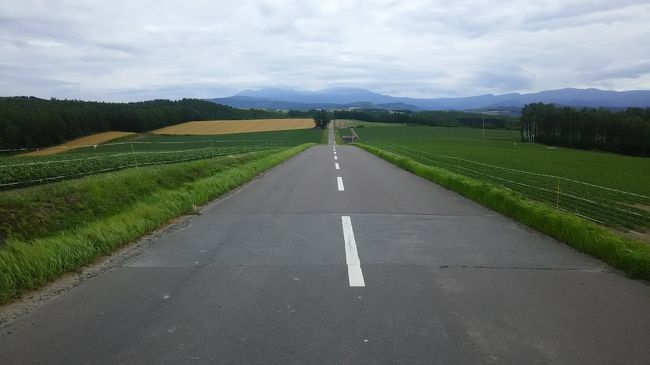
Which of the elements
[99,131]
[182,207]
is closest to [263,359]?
[182,207]

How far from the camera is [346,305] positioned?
425cm

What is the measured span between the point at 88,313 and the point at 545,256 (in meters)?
5.78

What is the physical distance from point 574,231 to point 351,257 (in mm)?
3723

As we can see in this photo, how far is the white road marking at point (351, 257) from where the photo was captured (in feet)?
16.4

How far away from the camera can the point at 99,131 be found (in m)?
78.0

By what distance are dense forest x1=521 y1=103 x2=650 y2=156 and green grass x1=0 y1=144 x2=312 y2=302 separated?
8402cm

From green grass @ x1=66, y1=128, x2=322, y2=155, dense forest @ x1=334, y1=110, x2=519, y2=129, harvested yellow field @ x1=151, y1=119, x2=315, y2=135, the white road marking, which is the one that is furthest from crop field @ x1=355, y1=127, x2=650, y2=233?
dense forest @ x1=334, y1=110, x2=519, y2=129

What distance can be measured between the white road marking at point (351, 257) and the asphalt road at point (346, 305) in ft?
0.10

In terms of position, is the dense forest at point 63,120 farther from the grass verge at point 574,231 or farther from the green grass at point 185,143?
the grass verge at point 574,231

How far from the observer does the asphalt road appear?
337 centimetres

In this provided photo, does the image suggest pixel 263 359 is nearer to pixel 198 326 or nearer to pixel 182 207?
pixel 198 326

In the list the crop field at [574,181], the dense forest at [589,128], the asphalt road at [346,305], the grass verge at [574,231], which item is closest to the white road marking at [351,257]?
the asphalt road at [346,305]

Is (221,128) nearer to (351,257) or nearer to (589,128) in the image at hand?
(589,128)

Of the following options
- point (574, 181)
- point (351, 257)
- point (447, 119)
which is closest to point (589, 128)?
point (447, 119)
